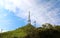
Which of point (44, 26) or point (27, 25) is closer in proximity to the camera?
point (44, 26)

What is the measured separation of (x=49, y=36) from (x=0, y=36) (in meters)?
22.3

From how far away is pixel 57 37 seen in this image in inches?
2842

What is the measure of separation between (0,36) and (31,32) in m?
15.4

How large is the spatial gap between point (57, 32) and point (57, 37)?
199 centimetres

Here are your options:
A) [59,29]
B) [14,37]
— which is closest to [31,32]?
[14,37]

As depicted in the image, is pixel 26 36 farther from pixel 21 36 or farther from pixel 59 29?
pixel 59 29

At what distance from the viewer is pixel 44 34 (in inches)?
2753

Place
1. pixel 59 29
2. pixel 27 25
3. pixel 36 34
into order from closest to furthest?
1. pixel 36 34
2. pixel 59 29
3. pixel 27 25

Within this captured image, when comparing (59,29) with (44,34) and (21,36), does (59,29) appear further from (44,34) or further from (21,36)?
(21,36)

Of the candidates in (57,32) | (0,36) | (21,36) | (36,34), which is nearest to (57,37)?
(57,32)

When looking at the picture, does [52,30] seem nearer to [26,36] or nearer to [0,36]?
[26,36]

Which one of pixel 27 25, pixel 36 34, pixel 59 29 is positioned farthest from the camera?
pixel 27 25

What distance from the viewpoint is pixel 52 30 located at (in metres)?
71.6

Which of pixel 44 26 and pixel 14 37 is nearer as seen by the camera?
pixel 14 37
